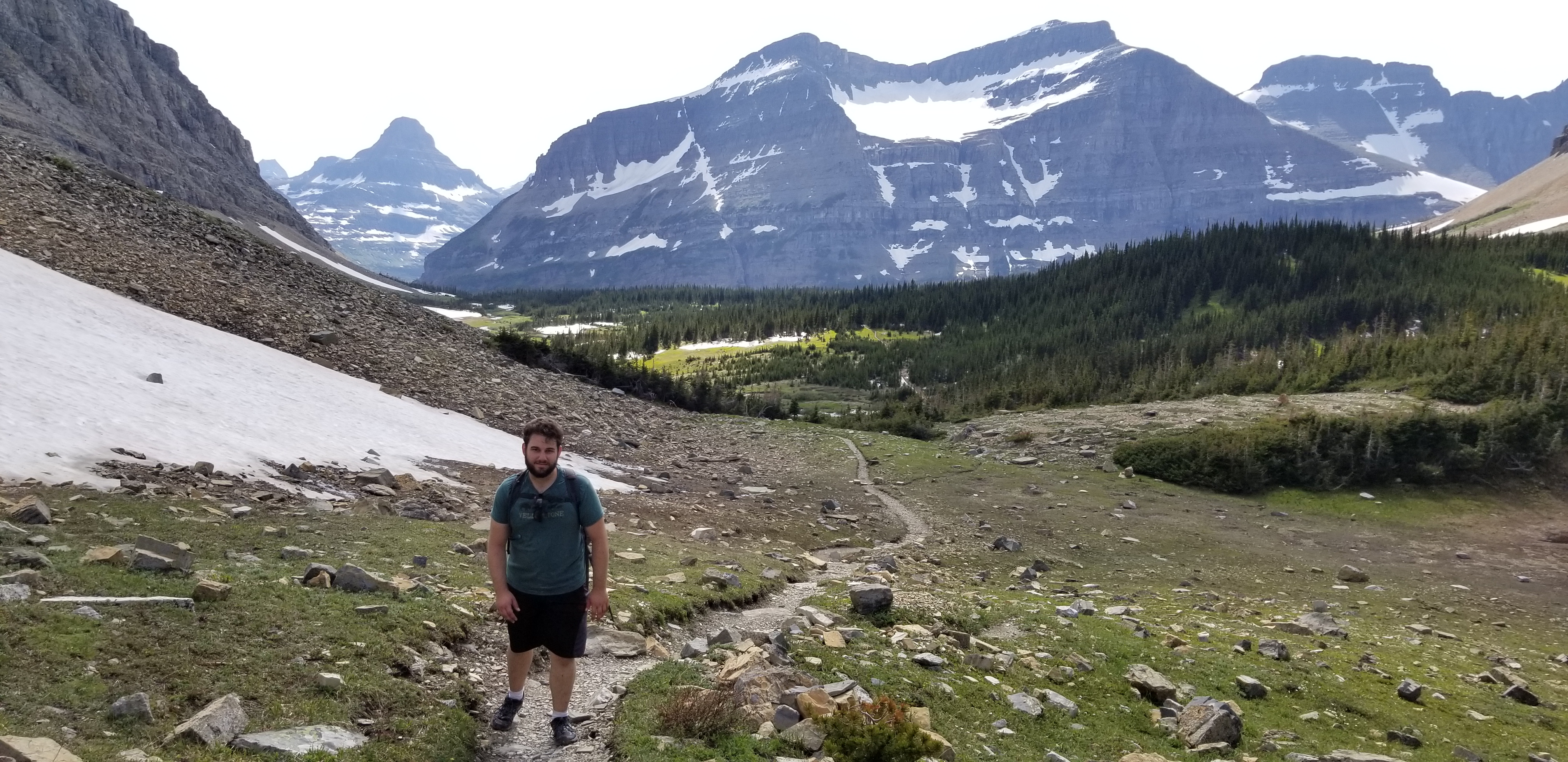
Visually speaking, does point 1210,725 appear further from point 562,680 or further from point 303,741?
point 303,741

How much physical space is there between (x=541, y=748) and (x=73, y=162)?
42.1 metres

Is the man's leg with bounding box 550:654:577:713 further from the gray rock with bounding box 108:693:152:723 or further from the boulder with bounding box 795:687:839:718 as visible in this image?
the gray rock with bounding box 108:693:152:723

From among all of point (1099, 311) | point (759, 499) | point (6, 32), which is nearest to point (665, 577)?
point (759, 499)

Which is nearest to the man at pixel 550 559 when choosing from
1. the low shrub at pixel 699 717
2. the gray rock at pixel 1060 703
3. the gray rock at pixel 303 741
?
the low shrub at pixel 699 717

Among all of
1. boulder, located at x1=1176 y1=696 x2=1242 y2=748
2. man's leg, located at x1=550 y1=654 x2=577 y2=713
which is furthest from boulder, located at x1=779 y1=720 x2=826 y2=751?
boulder, located at x1=1176 y1=696 x2=1242 y2=748

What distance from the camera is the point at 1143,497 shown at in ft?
120

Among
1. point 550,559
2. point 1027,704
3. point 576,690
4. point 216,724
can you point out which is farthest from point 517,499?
point 1027,704

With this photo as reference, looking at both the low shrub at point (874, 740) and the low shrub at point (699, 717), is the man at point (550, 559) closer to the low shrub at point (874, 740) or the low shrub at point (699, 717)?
the low shrub at point (699, 717)

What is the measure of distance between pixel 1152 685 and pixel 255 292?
3533 centimetres

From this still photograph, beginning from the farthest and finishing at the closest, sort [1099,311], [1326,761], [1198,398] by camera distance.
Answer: [1099,311], [1198,398], [1326,761]

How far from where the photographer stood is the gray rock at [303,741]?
20.6 feet

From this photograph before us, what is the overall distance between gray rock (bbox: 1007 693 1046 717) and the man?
6211 mm

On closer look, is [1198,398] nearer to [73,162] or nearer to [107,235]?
[107,235]

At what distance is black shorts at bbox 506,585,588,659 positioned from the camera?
7812mm
